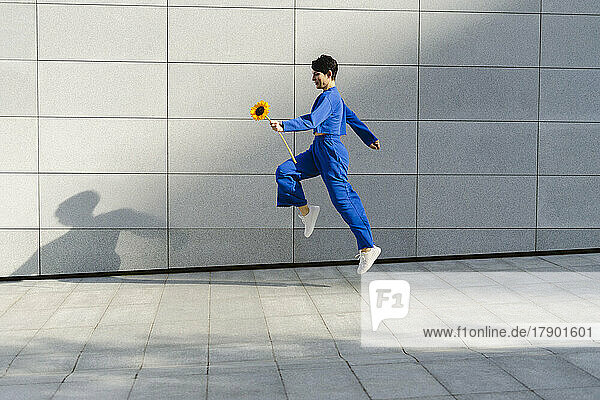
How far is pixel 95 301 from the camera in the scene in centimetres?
604

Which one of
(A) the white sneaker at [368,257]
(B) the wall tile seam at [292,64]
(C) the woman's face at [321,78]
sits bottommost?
(A) the white sneaker at [368,257]

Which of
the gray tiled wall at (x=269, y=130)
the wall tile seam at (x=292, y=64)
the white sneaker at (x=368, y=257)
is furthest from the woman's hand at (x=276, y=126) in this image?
the wall tile seam at (x=292, y=64)

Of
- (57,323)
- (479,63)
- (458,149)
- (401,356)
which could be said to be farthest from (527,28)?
(57,323)

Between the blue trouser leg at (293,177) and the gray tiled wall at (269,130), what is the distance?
1.06 m

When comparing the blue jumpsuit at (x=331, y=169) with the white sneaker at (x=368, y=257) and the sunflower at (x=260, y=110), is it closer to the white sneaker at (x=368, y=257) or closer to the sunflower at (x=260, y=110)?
the white sneaker at (x=368, y=257)

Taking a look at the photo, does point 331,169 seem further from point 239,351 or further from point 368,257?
point 239,351

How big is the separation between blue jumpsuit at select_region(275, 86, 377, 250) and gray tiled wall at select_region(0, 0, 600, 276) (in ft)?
3.59

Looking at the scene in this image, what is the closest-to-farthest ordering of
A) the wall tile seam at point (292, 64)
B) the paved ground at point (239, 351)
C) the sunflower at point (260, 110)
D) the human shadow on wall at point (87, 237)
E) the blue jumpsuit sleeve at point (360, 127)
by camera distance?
the paved ground at point (239, 351), the sunflower at point (260, 110), the blue jumpsuit sleeve at point (360, 127), the wall tile seam at point (292, 64), the human shadow on wall at point (87, 237)

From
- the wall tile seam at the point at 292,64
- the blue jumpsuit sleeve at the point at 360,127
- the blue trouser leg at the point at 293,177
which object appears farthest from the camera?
the wall tile seam at the point at 292,64

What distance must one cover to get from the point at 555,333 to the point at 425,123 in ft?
10.7

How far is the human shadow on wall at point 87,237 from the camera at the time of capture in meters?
7.13

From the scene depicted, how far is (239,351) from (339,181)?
2069 millimetres

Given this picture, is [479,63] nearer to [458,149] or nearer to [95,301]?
[458,149]

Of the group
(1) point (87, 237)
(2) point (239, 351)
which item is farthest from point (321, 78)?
(1) point (87, 237)
